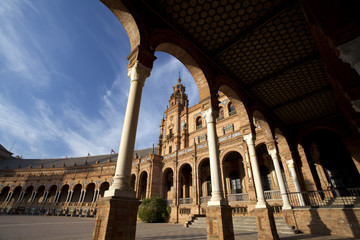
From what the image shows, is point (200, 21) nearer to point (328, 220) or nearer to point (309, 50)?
point (309, 50)

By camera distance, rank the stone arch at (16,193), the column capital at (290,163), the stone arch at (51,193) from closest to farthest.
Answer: the column capital at (290,163), the stone arch at (51,193), the stone arch at (16,193)

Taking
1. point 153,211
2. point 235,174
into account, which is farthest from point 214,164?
point 235,174

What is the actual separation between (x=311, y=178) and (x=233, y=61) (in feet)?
34.1

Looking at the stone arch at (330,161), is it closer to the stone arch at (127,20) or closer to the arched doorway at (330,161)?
the arched doorway at (330,161)

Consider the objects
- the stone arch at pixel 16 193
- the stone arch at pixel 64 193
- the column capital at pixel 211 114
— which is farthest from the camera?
the stone arch at pixel 16 193

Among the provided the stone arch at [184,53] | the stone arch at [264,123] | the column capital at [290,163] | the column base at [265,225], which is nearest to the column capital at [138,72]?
the stone arch at [184,53]

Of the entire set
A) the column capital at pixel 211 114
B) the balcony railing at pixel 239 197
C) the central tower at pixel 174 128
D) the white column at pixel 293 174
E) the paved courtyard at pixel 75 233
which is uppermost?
the central tower at pixel 174 128

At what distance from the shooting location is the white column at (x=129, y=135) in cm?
343

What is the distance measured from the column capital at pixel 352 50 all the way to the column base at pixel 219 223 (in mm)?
4363

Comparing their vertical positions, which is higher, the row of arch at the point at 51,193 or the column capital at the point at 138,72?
the column capital at the point at 138,72

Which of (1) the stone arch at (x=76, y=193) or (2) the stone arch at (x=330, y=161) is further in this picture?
(1) the stone arch at (x=76, y=193)

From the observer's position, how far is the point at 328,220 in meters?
8.23

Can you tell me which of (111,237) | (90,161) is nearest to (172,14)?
(111,237)

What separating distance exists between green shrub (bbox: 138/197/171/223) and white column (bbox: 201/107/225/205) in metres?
12.4
